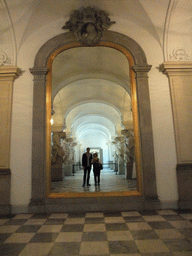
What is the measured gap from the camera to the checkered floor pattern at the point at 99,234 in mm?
2875

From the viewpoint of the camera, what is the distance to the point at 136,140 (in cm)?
568

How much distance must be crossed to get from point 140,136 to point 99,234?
9.13ft

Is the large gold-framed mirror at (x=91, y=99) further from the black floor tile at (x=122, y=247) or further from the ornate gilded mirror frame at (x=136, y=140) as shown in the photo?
the black floor tile at (x=122, y=247)

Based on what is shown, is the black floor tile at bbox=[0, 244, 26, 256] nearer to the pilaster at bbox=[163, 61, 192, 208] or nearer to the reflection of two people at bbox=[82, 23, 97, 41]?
the pilaster at bbox=[163, 61, 192, 208]

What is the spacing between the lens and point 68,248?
9.71 ft

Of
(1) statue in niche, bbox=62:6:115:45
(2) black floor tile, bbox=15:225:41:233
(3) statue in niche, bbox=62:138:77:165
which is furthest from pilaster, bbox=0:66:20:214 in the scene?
(3) statue in niche, bbox=62:138:77:165

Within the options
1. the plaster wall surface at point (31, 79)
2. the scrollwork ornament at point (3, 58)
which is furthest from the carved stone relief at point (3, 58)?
the plaster wall surface at point (31, 79)

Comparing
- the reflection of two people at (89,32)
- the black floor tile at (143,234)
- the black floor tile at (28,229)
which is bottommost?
the black floor tile at (143,234)

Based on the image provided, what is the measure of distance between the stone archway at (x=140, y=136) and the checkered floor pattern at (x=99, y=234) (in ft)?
0.86

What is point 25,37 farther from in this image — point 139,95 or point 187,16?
point 187,16

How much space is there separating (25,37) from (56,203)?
4746 millimetres

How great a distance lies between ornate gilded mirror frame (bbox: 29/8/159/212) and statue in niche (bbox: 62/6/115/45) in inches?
5.7

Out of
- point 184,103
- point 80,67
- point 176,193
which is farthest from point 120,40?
point 176,193

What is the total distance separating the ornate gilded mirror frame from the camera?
507cm
